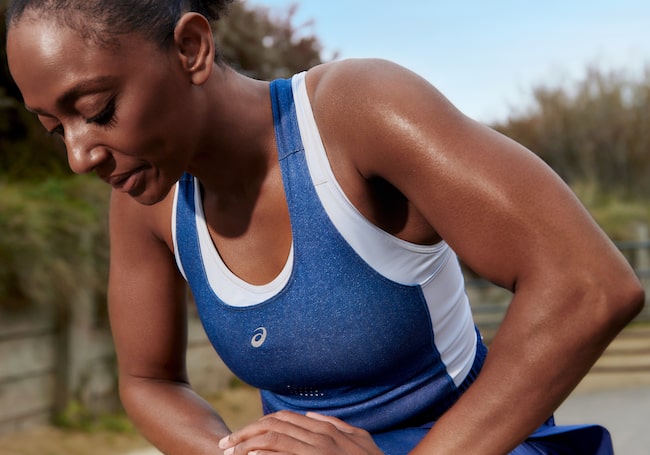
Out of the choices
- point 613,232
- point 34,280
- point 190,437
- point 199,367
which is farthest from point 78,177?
point 613,232

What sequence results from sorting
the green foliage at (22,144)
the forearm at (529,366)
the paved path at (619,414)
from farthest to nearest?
1. the green foliage at (22,144)
2. the paved path at (619,414)
3. the forearm at (529,366)

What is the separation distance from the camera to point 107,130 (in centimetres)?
155

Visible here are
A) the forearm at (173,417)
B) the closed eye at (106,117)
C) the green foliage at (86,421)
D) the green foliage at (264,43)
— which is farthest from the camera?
the green foliage at (264,43)

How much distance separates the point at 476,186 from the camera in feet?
4.73

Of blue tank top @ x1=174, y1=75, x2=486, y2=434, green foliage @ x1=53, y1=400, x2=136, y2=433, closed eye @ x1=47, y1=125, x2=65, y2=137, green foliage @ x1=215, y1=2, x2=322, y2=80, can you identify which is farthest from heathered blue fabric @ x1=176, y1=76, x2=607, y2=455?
green foliage @ x1=215, y1=2, x2=322, y2=80

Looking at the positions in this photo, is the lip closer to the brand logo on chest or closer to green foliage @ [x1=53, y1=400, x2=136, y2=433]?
the brand logo on chest

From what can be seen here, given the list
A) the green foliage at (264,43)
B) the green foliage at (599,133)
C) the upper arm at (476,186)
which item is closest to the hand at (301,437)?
the upper arm at (476,186)

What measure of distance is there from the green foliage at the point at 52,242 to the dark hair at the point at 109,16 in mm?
3612

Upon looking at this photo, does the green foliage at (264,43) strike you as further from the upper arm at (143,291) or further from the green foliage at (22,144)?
the upper arm at (143,291)

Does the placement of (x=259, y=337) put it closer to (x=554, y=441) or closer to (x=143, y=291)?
(x=143, y=291)

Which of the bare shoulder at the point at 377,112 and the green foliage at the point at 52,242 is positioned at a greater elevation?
the bare shoulder at the point at 377,112

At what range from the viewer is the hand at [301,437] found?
5.11 ft

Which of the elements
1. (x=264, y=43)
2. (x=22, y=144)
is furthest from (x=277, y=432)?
(x=264, y=43)

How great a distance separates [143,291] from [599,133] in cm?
1495
